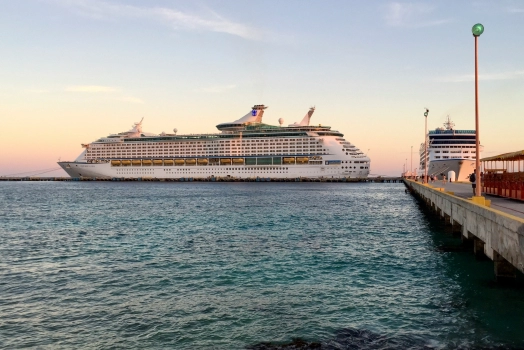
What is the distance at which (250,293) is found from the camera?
14.8 m

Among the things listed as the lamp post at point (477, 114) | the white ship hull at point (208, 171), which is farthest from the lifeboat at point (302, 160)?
the lamp post at point (477, 114)

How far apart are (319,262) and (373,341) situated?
9.17m

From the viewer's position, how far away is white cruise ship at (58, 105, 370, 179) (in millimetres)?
134500

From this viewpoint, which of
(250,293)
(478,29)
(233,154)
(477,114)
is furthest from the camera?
(233,154)

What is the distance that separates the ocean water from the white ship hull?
105 m

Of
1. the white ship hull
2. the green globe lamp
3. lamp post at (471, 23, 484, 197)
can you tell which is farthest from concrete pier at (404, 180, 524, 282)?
the white ship hull

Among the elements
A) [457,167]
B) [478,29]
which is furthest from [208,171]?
[478,29]

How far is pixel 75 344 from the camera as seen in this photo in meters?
10.7

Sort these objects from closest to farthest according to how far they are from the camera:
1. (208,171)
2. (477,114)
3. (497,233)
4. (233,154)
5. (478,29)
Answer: (497,233), (478,29), (477,114), (233,154), (208,171)

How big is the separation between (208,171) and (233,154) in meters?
9.36

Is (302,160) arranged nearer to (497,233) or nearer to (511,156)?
(511,156)

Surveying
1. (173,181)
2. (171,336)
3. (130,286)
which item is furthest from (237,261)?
(173,181)

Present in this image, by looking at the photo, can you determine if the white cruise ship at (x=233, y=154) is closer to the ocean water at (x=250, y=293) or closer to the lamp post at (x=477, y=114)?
the ocean water at (x=250, y=293)

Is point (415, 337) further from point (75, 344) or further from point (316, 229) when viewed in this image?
point (316, 229)
